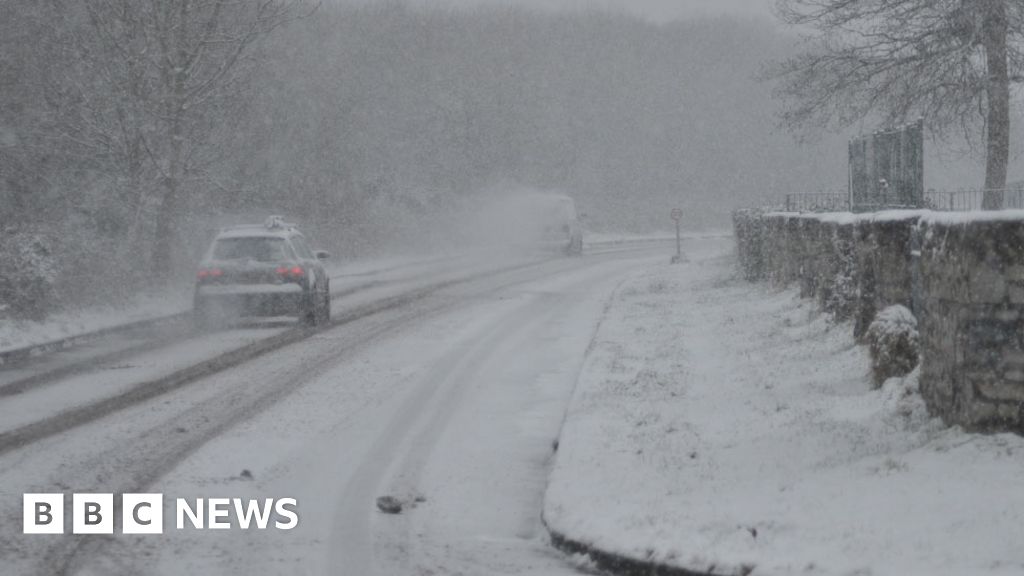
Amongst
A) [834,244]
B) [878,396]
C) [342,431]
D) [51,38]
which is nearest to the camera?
[878,396]

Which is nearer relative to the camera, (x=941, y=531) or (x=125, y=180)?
(x=941, y=531)

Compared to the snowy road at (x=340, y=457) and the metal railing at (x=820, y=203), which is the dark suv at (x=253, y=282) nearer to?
the snowy road at (x=340, y=457)

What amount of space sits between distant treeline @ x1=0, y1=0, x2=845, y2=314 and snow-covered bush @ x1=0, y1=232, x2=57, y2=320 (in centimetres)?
9

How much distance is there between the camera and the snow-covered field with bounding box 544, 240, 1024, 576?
277 inches

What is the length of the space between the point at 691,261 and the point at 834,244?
80.2 ft

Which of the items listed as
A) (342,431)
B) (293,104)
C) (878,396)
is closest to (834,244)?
(878,396)

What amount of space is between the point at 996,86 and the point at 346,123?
35590 mm

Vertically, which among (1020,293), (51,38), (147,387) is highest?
(51,38)

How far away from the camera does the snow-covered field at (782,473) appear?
23.1 feet

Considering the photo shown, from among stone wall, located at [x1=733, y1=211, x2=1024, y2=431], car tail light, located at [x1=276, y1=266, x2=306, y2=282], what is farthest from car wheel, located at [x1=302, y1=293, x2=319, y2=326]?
stone wall, located at [x1=733, y1=211, x2=1024, y2=431]

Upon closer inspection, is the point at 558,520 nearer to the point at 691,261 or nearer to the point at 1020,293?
the point at 1020,293

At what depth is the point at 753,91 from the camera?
355 feet

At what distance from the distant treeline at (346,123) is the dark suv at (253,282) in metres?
3.72

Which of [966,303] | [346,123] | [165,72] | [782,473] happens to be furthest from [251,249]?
[346,123]
